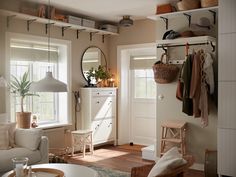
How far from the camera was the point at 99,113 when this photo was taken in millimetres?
5859

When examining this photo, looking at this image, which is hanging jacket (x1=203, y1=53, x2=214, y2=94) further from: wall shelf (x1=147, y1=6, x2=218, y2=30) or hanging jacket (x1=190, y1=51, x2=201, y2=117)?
wall shelf (x1=147, y1=6, x2=218, y2=30)

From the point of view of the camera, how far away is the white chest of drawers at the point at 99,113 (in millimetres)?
5695

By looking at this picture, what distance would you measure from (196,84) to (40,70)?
2.76m

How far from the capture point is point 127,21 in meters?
5.70

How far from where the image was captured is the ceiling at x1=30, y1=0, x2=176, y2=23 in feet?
15.6

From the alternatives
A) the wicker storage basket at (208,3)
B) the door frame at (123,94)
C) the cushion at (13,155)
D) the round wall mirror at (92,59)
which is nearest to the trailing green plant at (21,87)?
the cushion at (13,155)

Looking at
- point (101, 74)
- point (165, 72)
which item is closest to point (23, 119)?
point (101, 74)

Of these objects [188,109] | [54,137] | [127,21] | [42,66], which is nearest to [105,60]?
[127,21]

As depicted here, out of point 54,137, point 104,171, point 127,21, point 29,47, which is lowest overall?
point 104,171

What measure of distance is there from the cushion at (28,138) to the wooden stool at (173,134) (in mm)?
1860

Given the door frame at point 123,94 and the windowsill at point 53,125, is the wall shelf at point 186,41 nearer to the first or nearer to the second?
the door frame at point 123,94

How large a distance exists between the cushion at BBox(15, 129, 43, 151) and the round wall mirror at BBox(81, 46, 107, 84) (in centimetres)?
215

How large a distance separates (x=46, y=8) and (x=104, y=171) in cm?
279

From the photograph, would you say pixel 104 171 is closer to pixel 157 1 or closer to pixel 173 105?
pixel 173 105
